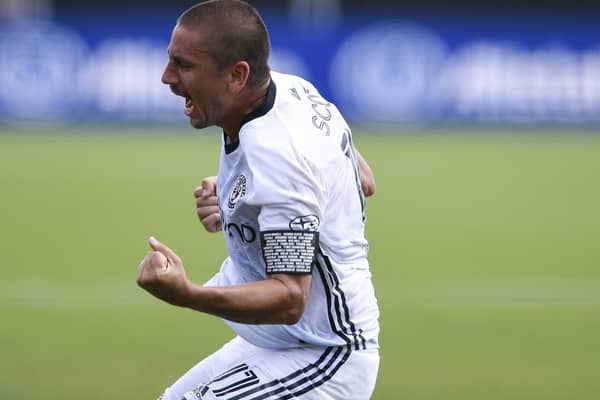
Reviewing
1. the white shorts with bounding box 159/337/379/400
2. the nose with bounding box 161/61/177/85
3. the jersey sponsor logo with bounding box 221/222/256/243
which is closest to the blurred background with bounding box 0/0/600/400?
the white shorts with bounding box 159/337/379/400

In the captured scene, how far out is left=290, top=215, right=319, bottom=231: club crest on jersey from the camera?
4.28 metres

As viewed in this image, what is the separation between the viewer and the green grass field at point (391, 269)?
28.1ft

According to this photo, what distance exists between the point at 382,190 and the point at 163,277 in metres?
14.6

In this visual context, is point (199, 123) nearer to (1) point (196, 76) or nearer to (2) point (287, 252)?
(1) point (196, 76)

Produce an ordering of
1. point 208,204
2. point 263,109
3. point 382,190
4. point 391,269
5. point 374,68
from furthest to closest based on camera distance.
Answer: point 374,68 → point 382,190 → point 391,269 → point 208,204 → point 263,109

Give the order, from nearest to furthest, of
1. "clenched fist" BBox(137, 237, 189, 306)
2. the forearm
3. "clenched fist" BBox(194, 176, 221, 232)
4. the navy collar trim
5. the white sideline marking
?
1. "clenched fist" BBox(137, 237, 189, 306)
2. the forearm
3. the navy collar trim
4. "clenched fist" BBox(194, 176, 221, 232)
5. the white sideline marking

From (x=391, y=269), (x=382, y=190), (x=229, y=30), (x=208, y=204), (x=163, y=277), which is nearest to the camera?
(x=163, y=277)

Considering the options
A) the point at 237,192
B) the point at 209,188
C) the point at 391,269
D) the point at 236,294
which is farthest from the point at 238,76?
the point at 391,269

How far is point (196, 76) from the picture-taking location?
4480mm

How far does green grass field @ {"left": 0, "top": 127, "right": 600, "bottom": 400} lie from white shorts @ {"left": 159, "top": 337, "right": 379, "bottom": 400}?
319 cm

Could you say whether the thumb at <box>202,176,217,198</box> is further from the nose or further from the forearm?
the forearm

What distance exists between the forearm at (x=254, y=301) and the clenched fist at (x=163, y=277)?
7 centimetres

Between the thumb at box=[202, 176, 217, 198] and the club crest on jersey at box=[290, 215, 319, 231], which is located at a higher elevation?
the club crest on jersey at box=[290, 215, 319, 231]

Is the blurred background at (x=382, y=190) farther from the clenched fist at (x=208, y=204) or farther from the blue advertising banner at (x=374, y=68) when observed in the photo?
the clenched fist at (x=208, y=204)
